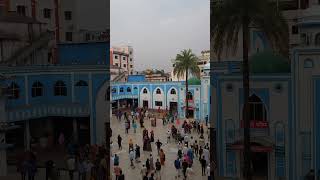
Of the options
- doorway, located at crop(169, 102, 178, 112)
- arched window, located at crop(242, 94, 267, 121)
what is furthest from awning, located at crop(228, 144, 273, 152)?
doorway, located at crop(169, 102, 178, 112)

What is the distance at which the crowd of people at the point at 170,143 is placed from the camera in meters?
7.17

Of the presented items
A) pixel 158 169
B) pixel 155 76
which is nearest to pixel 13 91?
pixel 158 169

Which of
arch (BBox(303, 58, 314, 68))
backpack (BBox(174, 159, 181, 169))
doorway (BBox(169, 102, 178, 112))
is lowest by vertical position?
backpack (BBox(174, 159, 181, 169))

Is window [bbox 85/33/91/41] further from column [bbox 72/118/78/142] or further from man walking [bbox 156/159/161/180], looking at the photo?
man walking [bbox 156/159/161/180]

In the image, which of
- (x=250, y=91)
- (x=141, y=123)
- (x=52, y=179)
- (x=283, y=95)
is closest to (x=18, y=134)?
(x=52, y=179)

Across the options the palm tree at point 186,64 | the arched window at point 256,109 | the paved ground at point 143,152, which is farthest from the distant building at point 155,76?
the arched window at point 256,109

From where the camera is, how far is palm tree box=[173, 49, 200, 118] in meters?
7.09

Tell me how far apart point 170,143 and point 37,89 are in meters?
2.15

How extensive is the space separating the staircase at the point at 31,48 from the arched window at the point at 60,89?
583 millimetres

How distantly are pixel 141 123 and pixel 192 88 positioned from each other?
1.43m

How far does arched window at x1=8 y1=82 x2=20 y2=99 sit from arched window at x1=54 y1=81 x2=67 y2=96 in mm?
535

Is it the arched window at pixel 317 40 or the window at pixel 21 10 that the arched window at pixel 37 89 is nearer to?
the window at pixel 21 10

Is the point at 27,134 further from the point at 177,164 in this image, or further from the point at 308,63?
the point at 308,63

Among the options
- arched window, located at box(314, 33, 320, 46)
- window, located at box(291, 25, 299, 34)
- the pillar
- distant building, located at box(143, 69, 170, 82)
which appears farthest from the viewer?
distant building, located at box(143, 69, 170, 82)
